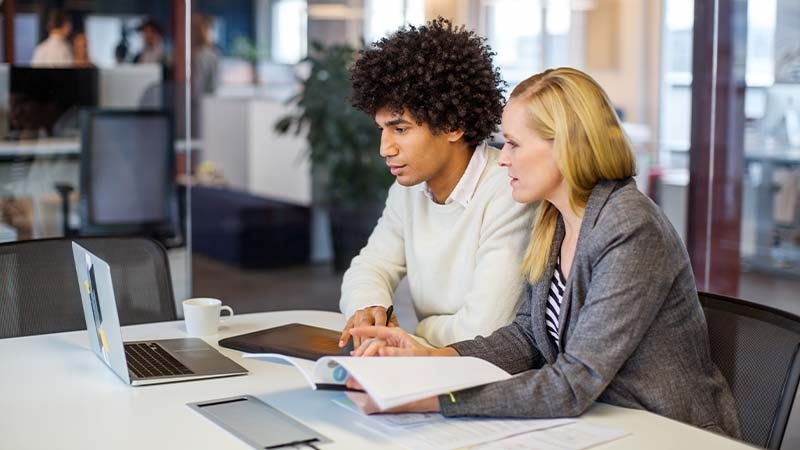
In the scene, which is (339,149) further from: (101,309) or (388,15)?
(101,309)

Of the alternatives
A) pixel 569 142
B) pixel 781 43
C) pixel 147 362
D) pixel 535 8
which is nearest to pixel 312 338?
pixel 147 362

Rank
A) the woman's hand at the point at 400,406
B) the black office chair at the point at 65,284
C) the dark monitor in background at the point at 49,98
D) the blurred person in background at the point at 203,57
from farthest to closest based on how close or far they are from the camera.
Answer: the blurred person in background at the point at 203,57, the dark monitor in background at the point at 49,98, the black office chair at the point at 65,284, the woman's hand at the point at 400,406

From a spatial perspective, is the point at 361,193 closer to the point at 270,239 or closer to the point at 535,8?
the point at 270,239

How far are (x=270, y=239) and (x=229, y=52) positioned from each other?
34.8 inches

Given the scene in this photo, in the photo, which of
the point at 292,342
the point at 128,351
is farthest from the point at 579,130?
the point at 128,351

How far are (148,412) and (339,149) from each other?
129 inches

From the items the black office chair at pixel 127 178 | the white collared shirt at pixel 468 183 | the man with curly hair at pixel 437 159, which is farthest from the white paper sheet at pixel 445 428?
the black office chair at pixel 127 178

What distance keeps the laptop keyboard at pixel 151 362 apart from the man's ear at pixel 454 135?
796mm

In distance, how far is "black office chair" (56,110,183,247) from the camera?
4.80 metres

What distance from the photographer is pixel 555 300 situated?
2.15m

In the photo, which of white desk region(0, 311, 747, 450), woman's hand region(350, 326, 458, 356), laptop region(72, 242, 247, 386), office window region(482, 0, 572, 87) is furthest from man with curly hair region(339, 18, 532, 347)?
office window region(482, 0, 572, 87)

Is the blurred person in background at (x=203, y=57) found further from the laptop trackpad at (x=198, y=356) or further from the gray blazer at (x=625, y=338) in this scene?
the gray blazer at (x=625, y=338)

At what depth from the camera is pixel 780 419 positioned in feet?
6.33

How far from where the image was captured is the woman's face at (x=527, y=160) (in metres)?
2.09
